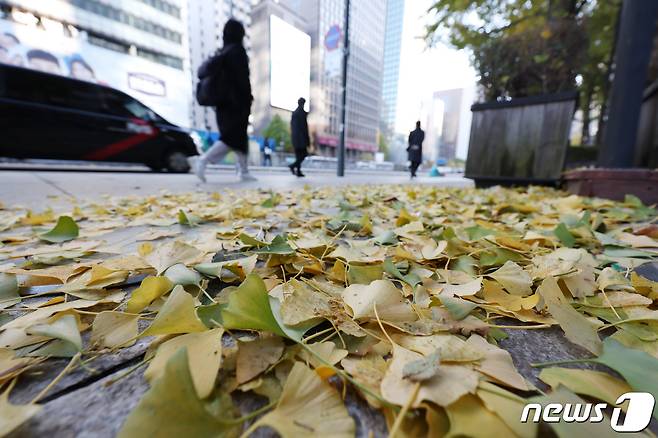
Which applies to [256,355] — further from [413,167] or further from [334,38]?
[334,38]

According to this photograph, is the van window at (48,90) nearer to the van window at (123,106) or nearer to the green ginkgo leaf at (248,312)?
the van window at (123,106)

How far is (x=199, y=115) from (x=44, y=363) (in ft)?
132

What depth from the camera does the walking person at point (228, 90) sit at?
362 centimetres

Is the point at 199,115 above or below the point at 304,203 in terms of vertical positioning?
above

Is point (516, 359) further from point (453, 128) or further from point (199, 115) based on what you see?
point (453, 128)

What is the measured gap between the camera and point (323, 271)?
2.36ft

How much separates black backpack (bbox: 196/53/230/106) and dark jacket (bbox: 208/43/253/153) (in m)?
0.01

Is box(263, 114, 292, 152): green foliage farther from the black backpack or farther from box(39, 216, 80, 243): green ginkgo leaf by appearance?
box(39, 216, 80, 243): green ginkgo leaf

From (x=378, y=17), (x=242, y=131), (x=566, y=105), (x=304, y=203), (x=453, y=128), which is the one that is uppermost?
(x=378, y=17)

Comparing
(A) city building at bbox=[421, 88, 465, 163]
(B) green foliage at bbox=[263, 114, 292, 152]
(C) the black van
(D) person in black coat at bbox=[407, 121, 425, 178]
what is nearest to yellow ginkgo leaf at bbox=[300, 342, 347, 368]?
(C) the black van

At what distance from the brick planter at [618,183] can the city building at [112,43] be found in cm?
2800

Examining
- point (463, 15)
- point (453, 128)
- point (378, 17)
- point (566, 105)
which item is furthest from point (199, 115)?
point (453, 128)

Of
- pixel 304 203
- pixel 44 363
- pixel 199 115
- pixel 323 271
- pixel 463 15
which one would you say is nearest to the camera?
pixel 44 363

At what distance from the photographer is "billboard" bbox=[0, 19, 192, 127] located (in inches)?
778
